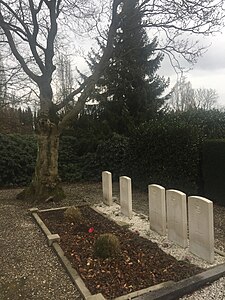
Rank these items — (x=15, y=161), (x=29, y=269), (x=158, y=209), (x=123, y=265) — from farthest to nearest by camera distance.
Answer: (x=15, y=161) → (x=158, y=209) → (x=29, y=269) → (x=123, y=265)

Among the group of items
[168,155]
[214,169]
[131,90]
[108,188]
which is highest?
[131,90]

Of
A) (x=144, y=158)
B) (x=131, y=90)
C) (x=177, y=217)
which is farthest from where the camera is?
(x=131, y=90)

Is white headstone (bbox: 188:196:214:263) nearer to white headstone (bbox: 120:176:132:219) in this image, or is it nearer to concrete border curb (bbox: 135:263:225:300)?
concrete border curb (bbox: 135:263:225:300)

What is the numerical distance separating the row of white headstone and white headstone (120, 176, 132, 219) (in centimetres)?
95

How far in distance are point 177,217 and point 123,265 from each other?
51.3 inches

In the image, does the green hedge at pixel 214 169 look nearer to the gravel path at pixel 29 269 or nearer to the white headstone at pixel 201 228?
the white headstone at pixel 201 228

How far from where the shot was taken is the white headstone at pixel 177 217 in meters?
4.43

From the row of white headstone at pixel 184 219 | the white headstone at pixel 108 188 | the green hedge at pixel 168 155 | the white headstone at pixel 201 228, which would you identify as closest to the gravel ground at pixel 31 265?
the white headstone at pixel 201 228

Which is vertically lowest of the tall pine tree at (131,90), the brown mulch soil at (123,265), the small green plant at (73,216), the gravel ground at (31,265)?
the gravel ground at (31,265)

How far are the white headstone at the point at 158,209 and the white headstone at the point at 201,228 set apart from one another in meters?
0.83

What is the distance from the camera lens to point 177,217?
179 inches

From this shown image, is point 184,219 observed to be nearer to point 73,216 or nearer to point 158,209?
point 158,209

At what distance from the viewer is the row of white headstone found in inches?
154

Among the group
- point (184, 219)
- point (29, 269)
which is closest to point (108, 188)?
point (184, 219)
